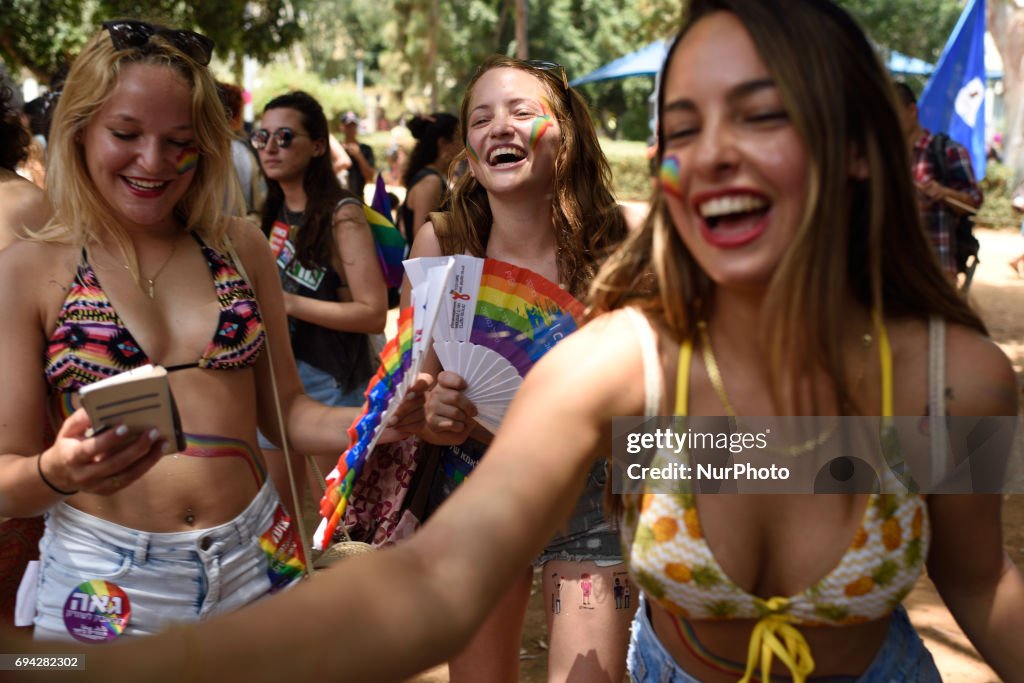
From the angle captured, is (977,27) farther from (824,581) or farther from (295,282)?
(824,581)

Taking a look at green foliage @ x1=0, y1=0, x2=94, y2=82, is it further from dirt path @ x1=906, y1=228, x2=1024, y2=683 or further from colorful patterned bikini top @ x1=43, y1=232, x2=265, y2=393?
colorful patterned bikini top @ x1=43, y1=232, x2=265, y2=393

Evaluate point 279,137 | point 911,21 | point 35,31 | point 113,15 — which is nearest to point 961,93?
point 279,137

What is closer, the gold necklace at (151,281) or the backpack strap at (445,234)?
the gold necklace at (151,281)

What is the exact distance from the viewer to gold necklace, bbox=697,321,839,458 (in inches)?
67.7

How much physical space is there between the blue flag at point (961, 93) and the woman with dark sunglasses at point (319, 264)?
7.99 meters

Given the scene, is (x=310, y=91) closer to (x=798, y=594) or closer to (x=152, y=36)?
(x=152, y=36)

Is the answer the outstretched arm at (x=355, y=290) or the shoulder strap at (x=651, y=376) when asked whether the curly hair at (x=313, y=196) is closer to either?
the outstretched arm at (x=355, y=290)

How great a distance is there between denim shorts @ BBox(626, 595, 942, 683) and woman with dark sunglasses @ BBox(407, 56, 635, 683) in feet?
3.01

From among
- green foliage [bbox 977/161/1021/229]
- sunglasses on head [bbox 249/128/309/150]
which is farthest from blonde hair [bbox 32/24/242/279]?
green foliage [bbox 977/161/1021/229]

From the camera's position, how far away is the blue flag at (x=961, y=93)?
1088cm

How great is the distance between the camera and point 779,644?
65.0 inches

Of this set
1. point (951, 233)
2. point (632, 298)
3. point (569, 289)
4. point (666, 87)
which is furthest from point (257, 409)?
point (951, 233)

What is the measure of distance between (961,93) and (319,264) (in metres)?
8.60

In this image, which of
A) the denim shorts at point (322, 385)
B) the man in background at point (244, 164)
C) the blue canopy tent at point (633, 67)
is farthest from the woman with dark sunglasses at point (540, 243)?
the blue canopy tent at point (633, 67)
